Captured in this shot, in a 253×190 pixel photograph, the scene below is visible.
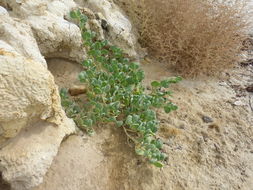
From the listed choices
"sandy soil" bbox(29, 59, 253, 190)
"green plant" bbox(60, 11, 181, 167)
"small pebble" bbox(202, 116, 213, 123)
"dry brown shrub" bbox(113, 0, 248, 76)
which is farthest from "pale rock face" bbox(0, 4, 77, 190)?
"dry brown shrub" bbox(113, 0, 248, 76)

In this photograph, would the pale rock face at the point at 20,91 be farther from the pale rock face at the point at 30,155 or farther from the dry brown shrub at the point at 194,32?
the dry brown shrub at the point at 194,32

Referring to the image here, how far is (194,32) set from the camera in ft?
8.97

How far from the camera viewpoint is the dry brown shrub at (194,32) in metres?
2.72

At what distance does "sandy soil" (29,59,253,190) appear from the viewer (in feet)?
5.76

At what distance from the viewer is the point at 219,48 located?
271cm

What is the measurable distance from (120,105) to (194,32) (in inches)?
42.7

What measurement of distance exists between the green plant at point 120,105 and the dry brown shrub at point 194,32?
0.57 metres

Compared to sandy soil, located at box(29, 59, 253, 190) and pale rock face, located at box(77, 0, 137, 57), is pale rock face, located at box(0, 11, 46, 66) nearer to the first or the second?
sandy soil, located at box(29, 59, 253, 190)

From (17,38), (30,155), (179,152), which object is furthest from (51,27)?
(179,152)

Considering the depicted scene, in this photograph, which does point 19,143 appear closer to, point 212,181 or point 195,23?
point 212,181

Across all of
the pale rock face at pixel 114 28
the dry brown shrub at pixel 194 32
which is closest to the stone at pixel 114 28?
the pale rock face at pixel 114 28

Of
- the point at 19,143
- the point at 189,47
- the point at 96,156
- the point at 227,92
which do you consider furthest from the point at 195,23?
the point at 19,143

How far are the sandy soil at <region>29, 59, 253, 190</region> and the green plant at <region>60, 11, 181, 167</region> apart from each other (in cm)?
9

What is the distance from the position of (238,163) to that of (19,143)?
1.39 meters
